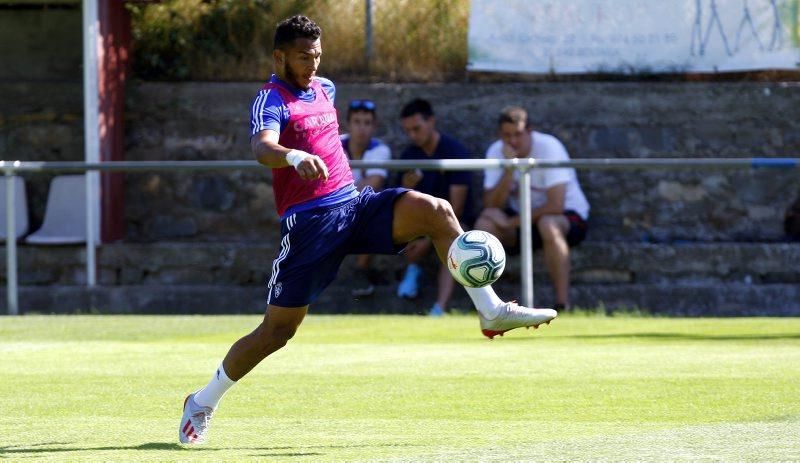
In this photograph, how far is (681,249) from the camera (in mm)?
14938

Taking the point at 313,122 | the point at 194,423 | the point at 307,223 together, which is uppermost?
the point at 313,122

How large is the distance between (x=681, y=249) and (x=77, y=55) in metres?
7.67

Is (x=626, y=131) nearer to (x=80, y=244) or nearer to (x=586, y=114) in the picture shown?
(x=586, y=114)

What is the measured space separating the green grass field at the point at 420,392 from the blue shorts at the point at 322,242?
2.20 feet

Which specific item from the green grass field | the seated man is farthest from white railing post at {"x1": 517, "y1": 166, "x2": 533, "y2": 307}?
the seated man

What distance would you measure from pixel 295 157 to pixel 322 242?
699 mm

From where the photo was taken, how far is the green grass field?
6.20 metres

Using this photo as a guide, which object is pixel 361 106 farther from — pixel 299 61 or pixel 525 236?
pixel 299 61

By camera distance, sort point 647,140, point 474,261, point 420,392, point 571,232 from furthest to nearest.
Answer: point 647,140 → point 571,232 → point 420,392 → point 474,261

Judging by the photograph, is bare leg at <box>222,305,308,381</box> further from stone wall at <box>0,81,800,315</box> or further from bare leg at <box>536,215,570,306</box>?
stone wall at <box>0,81,800,315</box>

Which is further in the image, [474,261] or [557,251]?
[557,251]

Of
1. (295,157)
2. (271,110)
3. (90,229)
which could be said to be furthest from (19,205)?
(295,157)

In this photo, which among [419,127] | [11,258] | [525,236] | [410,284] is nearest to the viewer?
[525,236]

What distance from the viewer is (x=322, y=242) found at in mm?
6891
